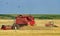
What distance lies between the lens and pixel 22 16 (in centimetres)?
400

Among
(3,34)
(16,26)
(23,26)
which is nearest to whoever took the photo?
(3,34)

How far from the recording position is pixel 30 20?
13.5 ft

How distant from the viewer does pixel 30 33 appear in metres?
3.08

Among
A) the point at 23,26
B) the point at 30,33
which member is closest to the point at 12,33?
the point at 30,33

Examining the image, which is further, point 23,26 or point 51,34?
point 23,26

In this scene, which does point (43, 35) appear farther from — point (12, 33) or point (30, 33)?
point (12, 33)

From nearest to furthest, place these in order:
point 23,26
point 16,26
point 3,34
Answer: point 3,34 < point 16,26 < point 23,26

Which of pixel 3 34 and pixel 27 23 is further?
pixel 27 23

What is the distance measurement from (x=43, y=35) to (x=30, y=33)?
0.20 m

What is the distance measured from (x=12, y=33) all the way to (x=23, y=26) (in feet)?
3.01

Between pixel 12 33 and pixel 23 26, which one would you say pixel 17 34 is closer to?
pixel 12 33

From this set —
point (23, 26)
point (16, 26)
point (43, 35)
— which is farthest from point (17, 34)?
point (23, 26)

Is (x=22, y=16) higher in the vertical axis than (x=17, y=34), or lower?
higher

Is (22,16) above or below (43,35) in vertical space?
above
